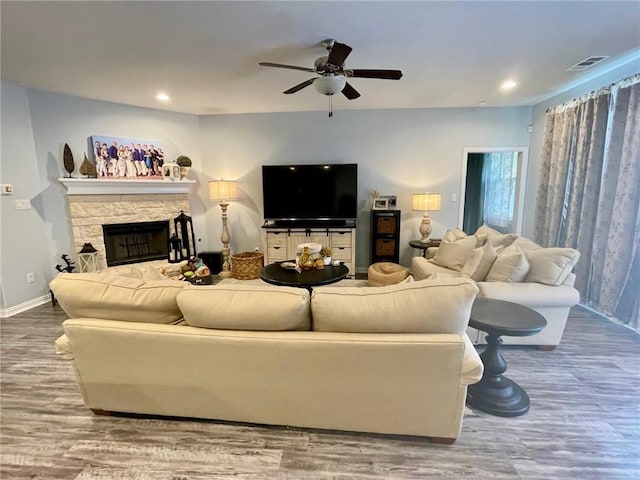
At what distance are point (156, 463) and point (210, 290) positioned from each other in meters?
0.94

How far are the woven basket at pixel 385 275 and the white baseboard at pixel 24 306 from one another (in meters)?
4.20

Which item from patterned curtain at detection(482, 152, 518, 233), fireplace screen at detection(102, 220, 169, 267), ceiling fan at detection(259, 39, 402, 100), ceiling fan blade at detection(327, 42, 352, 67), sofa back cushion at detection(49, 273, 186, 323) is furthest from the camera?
patterned curtain at detection(482, 152, 518, 233)

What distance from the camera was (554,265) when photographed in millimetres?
2600

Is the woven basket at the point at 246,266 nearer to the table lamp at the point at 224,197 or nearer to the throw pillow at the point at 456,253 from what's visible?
the table lamp at the point at 224,197

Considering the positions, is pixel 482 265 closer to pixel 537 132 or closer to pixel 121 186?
pixel 537 132

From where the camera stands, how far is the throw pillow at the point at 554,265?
2588mm

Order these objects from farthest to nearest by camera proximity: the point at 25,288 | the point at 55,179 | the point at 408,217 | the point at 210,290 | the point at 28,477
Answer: the point at 408,217
the point at 55,179
the point at 25,288
the point at 210,290
the point at 28,477

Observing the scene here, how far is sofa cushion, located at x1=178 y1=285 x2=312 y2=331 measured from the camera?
157 cm

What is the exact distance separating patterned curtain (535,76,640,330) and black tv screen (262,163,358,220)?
8.99 feet

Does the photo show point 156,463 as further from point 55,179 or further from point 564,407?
point 55,179

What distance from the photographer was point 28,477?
5.09 feet

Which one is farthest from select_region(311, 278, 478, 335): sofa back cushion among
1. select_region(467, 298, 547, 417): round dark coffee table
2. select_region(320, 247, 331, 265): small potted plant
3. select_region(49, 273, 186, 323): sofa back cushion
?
select_region(320, 247, 331, 265): small potted plant

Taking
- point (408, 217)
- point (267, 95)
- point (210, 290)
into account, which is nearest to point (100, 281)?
point (210, 290)

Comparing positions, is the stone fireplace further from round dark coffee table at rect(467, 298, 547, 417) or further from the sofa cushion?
round dark coffee table at rect(467, 298, 547, 417)
